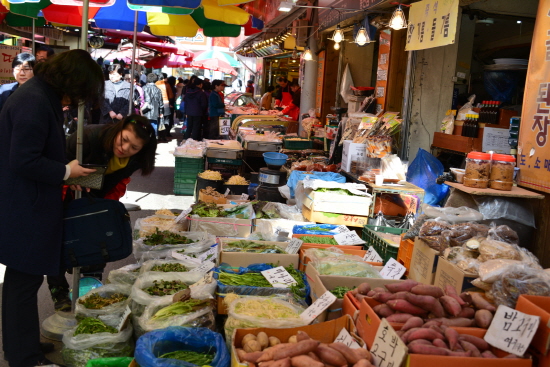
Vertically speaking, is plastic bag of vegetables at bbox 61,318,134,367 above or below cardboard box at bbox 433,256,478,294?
below

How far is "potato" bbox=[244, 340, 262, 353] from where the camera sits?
262 cm

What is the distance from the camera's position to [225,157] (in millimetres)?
9391

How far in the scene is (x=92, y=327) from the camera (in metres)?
3.39

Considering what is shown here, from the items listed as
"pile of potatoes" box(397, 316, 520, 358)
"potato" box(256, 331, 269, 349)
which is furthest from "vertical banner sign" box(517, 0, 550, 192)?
"potato" box(256, 331, 269, 349)

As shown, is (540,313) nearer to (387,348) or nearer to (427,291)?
(427,291)

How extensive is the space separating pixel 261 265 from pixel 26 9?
817 cm

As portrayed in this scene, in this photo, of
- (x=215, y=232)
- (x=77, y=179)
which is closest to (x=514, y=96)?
(x=215, y=232)

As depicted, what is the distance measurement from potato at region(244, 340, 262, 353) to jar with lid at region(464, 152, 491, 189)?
2.31 meters

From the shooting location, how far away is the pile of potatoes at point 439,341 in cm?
228

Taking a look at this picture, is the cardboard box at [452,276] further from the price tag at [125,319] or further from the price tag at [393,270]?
the price tag at [125,319]

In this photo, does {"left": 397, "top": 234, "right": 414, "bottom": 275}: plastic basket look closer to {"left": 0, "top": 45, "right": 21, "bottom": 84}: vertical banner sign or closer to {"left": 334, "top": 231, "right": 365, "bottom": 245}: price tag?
{"left": 334, "top": 231, "right": 365, "bottom": 245}: price tag

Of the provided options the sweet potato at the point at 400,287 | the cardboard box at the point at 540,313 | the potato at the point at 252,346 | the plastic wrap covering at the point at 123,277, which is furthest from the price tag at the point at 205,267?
the cardboard box at the point at 540,313

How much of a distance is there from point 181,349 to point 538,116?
303 cm

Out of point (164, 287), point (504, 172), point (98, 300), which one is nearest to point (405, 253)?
point (504, 172)
